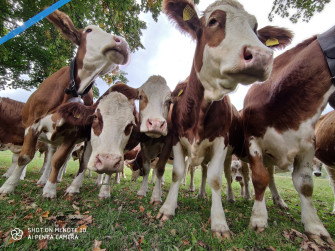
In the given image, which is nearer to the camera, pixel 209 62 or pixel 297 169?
pixel 209 62

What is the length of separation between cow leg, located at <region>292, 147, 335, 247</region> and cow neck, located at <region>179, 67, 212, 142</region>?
4.79ft

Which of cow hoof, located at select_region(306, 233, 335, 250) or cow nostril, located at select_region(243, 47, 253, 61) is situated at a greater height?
Answer: cow nostril, located at select_region(243, 47, 253, 61)

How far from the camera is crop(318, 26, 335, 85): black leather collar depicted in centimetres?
247

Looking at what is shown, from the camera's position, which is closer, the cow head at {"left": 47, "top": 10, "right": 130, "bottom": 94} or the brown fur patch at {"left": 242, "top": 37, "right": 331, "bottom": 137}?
the brown fur patch at {"left": 242, "top": 37, "right": 331, "bottom": 137}

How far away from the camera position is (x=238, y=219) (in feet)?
10.6

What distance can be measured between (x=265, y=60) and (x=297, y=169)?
194cm

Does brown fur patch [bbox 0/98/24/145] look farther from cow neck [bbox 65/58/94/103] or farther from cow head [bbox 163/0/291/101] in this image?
cow head [bbox 163/0/291/101]

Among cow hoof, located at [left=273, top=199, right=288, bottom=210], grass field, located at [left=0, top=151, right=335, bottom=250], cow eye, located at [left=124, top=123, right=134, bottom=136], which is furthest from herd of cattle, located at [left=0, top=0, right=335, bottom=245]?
cow hoof, located at [left=273, top=199, right=288, bottom=210]

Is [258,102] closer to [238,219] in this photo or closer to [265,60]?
[265,60]

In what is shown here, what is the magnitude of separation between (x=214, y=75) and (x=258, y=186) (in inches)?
68.5

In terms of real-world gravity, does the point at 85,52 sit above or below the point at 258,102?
above

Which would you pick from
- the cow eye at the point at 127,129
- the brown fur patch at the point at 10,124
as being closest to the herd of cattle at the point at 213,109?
the cow eye at the point at 127,129

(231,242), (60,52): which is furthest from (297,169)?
(60,52)

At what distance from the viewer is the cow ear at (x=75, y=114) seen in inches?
136
